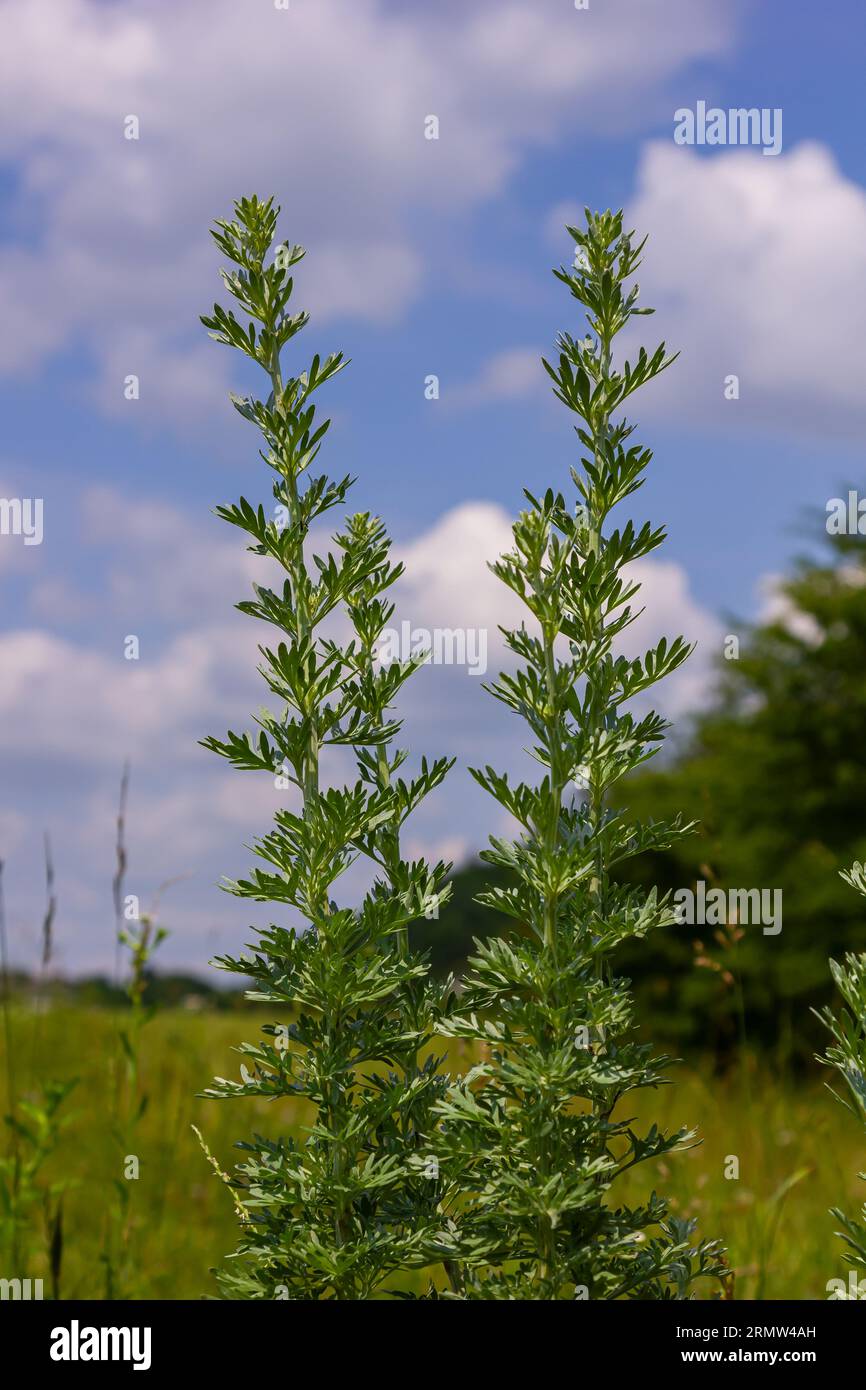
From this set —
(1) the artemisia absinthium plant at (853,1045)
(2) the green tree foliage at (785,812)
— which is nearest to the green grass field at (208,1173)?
(1) the artemisia absinthium plant at (853,1045)

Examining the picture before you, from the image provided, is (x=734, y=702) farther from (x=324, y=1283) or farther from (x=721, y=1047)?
(x=324, y=1283)

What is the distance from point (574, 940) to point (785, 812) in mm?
18855

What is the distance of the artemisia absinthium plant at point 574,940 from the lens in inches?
86.7

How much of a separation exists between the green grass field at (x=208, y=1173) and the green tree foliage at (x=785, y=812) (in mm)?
6975

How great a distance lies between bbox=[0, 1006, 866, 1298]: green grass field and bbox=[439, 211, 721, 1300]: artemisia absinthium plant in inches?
57.7

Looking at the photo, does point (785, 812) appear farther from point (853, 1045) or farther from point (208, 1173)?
point (853, 1045)

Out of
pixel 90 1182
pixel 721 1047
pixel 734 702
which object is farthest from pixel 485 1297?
pixel 734 702

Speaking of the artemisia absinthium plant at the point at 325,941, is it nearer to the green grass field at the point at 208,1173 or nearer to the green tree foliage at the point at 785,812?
the green grass field at the point at 208,1173

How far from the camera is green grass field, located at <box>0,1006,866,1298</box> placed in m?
5.25

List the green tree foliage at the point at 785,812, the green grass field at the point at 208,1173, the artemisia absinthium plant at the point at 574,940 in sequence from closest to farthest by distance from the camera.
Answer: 1. the artemisia absinthium plant at the point at 574,940
2. the green grass field at the point at 208,1173
3. the green tree foliage at the point at 785,812

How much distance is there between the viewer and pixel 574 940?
2264mm

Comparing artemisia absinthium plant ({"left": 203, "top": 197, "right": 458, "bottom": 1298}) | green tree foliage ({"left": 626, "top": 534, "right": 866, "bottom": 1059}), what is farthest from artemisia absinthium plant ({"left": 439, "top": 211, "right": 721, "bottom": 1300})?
green tree foliage ({"left": 626, "top": 534, "right": 866, "bottom": 1059})
